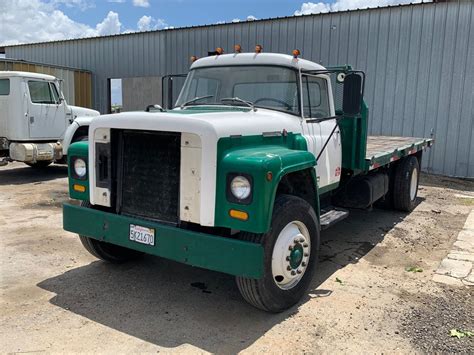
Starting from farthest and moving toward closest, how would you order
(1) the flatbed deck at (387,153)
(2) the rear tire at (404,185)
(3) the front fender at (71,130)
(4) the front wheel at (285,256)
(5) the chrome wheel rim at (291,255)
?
(3) the front fender at (71,130) < (2) the rear tire at (404,185) < (1) the flatbed deck at (387,153) < (5) the chrome wheel rim at (291,255) < (4) the front wheel at (285,256)

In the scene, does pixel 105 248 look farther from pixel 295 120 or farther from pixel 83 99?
pixel 83 99

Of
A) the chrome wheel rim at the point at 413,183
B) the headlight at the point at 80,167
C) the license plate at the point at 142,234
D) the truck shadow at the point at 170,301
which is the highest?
the headlight at the point at 80,167

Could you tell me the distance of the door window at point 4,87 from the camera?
1066 centimetres

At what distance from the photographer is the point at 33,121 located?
10.9 m

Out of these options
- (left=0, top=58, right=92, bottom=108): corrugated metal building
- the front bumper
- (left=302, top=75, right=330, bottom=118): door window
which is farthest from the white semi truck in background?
(left=302, top=75, right=330, bottom=118): door window

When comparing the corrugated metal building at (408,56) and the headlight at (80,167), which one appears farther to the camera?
the corrugated metal building at (408,56)

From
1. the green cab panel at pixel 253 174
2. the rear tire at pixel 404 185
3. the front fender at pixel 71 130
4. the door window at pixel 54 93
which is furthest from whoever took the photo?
the door window at pixel 54 93

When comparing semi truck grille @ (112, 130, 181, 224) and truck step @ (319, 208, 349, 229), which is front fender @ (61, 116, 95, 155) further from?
truck step @ (319, 208, 349, 229)

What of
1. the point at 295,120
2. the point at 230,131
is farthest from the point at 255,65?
the point at 230,131

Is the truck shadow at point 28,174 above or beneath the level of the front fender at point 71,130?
beneath

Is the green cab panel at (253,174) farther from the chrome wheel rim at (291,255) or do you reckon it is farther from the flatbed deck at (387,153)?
the flatbed deck at (387,153)

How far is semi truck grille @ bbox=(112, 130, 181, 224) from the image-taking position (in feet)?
12.5

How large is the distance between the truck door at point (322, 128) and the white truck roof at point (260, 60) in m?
0.15

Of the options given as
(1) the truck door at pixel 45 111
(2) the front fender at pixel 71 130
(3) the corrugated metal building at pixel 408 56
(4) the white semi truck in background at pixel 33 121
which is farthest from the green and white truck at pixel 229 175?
(3) the corrugated metal building at pixel 408 56
